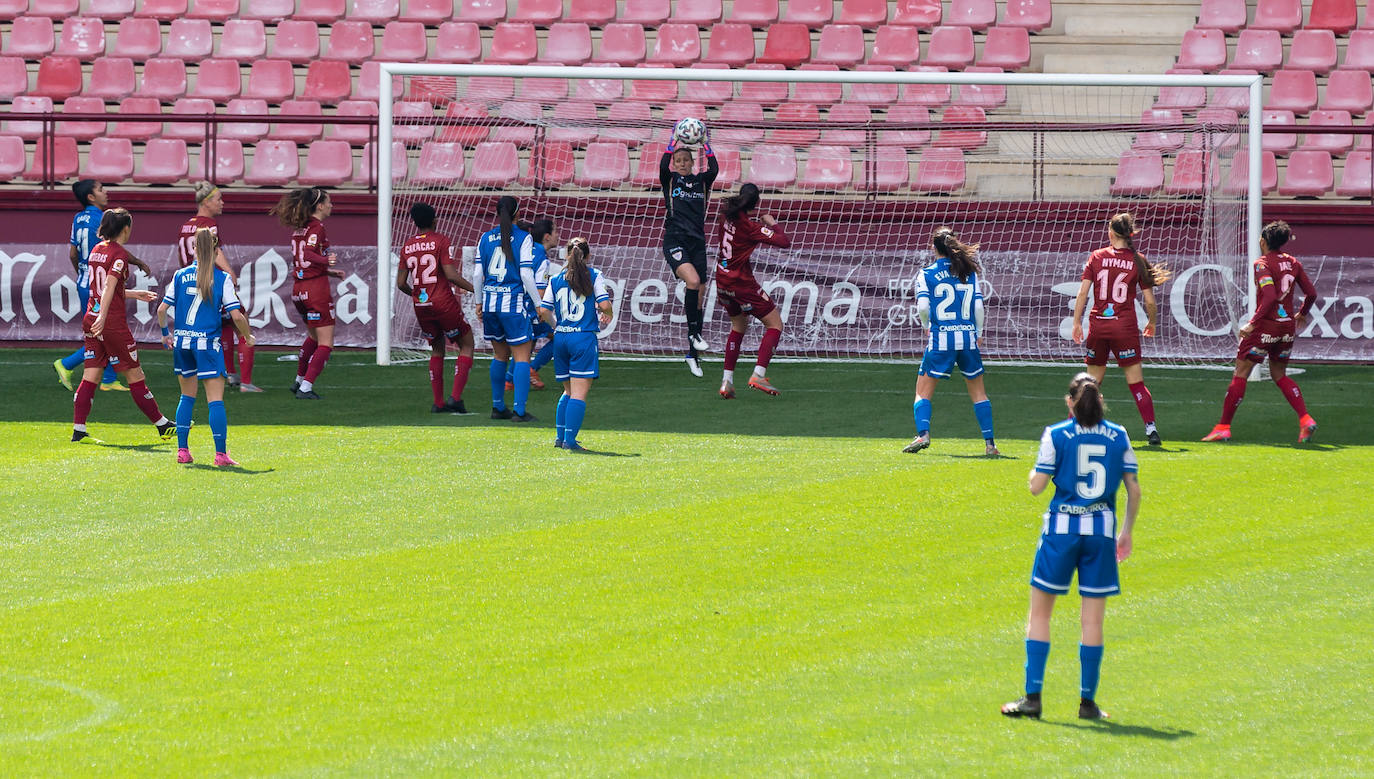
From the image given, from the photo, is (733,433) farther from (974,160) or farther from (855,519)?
(974,160)

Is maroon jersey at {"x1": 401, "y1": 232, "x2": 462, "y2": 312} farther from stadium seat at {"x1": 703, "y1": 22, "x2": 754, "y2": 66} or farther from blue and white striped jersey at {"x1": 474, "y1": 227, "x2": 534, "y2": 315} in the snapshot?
stadium seat at {"x1": 703, "y1": 22, "x2": 754, "y2": 66}

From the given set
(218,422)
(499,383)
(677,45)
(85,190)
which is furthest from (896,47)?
(218,422)

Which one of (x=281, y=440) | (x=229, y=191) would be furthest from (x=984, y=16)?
(x=281, y=440)

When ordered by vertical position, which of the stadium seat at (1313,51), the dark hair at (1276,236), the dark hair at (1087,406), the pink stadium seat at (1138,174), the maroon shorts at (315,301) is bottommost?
the dark hair at (1087,406)

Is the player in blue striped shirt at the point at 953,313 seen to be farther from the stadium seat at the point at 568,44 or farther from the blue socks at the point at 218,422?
the stadium seat at the point at 568,44

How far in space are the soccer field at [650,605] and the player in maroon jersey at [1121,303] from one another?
0.67 m

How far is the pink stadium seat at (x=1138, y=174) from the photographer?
59.9 ft

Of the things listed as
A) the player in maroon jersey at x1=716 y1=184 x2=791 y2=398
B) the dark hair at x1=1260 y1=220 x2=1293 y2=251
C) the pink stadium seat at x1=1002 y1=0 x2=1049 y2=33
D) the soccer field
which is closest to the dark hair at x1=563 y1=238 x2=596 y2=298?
the soccer field

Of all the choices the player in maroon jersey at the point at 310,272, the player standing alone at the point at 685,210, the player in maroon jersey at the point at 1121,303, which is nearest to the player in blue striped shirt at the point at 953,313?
the player in maroon jersey at the point at 1121,303

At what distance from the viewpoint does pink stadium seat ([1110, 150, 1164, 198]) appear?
18250 mm

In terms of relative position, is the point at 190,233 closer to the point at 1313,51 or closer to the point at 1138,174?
the point at 1138,174

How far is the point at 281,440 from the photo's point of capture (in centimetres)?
1273

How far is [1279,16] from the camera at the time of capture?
21219mm

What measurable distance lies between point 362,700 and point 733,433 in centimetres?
691
